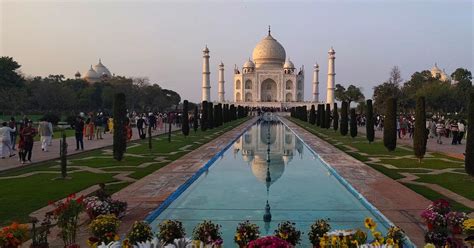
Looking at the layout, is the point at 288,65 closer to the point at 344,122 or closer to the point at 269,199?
the point at 344,122

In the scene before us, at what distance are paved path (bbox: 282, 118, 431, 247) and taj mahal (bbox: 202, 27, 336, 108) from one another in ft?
170

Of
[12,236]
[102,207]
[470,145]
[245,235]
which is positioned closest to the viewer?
[12,236]

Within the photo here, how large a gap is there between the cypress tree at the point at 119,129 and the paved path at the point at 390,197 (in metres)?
4.25

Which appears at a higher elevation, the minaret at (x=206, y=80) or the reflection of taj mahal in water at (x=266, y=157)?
the minaret at (x=206, y=80)

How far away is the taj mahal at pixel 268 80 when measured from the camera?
62000 mm

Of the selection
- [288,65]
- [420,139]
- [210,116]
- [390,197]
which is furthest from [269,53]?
[390,197]

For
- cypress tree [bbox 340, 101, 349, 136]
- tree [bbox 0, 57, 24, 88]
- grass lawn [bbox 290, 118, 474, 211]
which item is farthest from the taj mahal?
grass lawn [bbox 290, 118, 474, 211]

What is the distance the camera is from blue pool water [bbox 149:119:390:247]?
15.8ft

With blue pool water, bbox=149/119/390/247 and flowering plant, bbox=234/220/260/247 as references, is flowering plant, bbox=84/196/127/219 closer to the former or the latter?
blue pool water, bbox=149/119/390/247

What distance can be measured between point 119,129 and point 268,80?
55576 millimetres

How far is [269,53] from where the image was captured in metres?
64.4

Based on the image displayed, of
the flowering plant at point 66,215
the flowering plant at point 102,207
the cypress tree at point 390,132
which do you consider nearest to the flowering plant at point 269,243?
the flowering plant at point 66,215

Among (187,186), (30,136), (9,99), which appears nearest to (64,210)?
(187,186)

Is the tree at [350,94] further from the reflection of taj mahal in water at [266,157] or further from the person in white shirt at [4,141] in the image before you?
the person in white shirt at [4,141]
